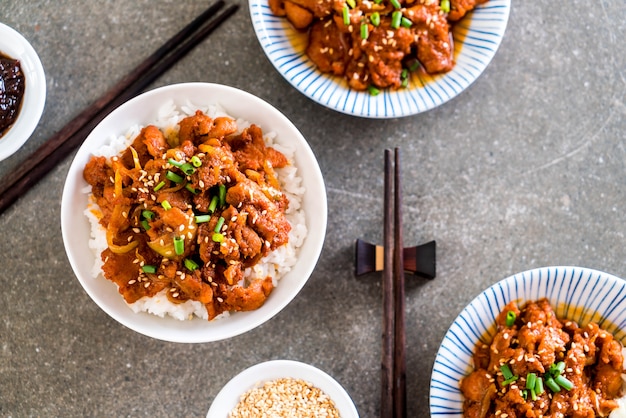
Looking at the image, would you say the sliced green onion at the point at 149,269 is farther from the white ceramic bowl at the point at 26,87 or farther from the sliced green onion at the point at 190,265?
the white ceramic bowl at the point at 26,87

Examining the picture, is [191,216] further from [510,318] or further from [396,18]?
[510,318]

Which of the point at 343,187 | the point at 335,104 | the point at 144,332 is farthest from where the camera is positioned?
the point at 343,187

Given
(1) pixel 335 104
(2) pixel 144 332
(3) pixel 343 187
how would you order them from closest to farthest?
1. (2) pixel 144 332
2. (1) pixel 335 104
3. (3) pixel 343 187

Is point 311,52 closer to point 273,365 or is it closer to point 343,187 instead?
point 343,187

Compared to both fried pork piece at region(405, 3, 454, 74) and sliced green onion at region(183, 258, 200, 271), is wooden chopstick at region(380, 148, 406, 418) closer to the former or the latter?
fried pork piece at region(405, 3, 454, 74)

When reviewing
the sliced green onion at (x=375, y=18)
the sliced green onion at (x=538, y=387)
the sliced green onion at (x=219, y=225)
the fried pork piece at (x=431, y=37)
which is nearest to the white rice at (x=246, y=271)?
the sliced green onion at (x=219, y=225)

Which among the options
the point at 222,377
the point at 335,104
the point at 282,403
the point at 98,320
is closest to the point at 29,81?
the point at 98,320
